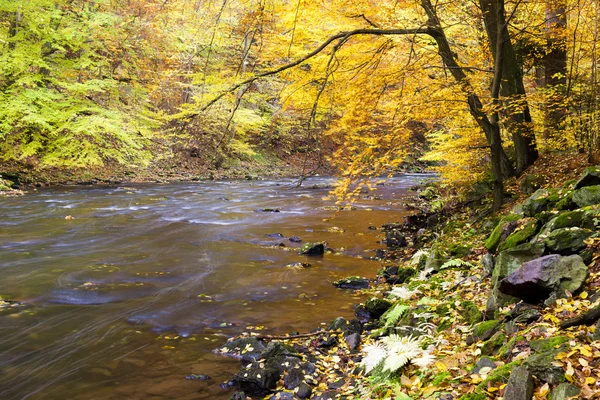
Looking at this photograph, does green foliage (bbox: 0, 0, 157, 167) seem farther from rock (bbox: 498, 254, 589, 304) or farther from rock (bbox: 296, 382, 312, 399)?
rock (bbox: 498, 254, 589, 304)

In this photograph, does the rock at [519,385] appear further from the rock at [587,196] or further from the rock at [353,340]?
the rock at [587,196]

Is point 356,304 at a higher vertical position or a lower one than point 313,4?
lower

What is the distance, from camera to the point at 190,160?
1202 inches

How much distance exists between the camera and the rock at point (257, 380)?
4.69m

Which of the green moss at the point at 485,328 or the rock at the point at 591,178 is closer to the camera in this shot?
the green moss at the point at 485,328

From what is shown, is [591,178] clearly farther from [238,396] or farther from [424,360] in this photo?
[238,396]

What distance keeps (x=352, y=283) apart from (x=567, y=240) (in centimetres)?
427

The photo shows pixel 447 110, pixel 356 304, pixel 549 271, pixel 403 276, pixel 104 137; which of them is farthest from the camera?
pixel 104 137

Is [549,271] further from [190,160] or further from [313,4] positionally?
[190,160]

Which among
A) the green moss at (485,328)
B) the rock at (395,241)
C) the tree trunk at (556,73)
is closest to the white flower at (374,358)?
the green moss at (485,328)

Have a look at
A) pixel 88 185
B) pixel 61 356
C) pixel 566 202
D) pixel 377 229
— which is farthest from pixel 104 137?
pixel 566 202

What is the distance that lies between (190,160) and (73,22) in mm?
11156

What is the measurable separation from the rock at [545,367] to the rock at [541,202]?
3.94m

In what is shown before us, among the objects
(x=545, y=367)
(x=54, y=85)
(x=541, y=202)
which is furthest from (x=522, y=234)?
(x=54, y=85)
